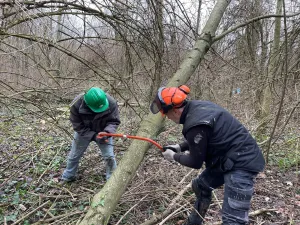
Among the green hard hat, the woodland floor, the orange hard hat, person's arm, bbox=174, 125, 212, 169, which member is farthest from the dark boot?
the green hard hat

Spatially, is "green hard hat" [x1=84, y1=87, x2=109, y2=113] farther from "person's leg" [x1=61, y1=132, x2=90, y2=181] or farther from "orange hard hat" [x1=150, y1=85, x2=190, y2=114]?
"orange hard hat" [x1=150, y1=85, x2=190, y2=114]

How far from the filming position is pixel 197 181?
2795 mm

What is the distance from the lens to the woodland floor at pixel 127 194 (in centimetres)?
298

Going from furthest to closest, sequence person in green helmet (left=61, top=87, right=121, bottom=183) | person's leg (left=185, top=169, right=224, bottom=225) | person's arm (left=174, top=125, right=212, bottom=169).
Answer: person in green helmet (left=61, top=87, right=121, bottom=183)
person's leg (left=185, top=169, right=224, bottom=225)
person's arm (left=174, top=125, right=212, bottom=169)

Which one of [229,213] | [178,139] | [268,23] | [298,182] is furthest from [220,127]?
[268,23]

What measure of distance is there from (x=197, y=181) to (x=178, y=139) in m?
2.99

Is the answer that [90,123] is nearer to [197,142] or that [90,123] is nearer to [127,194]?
[127,194]

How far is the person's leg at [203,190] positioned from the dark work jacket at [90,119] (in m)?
1.43

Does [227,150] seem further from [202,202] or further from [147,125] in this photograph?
[147,125]

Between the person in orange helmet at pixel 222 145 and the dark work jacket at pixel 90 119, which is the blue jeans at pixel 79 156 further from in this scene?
the person in orange helmet at pixel 222 145

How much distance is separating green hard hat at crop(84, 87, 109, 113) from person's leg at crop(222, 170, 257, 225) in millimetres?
1890

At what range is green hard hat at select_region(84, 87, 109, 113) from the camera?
3334 millimetres

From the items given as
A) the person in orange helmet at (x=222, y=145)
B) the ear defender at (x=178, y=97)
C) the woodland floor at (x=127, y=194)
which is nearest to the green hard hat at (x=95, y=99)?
the woodland floor at (x=127, y=194)

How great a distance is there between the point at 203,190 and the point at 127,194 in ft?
3.05
